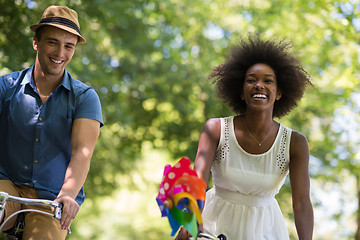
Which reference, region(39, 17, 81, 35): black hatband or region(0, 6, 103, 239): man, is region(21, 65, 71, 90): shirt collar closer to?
region(0, 6, 103, 239): man

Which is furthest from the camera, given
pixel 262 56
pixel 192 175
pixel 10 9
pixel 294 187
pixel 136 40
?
pixel 136 40

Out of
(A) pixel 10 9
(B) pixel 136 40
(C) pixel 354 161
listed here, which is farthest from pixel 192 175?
(B) pixel 136 40

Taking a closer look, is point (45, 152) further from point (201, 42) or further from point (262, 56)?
point (201, 42)

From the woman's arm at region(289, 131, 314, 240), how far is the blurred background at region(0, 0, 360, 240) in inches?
237

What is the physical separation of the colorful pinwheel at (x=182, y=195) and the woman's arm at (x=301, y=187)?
4.69 ft

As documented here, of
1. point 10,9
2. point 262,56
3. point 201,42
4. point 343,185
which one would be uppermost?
point 201,42

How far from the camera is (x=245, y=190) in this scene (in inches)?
152

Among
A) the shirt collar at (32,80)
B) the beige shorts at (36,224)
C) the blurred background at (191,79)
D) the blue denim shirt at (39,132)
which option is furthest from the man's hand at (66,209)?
the blurred background at (191,79)

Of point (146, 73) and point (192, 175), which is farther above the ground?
point (146, 73)

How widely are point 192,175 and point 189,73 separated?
10296 mm

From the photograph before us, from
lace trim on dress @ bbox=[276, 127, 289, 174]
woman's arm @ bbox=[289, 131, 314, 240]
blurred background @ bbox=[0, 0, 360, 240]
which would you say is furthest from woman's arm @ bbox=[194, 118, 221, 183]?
blurred background @ bbox=[0, 0, 360, 240]

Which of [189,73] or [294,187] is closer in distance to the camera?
[294,187]

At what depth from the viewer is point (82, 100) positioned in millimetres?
3488

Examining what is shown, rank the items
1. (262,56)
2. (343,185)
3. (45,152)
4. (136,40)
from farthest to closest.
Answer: (343,185)
(136,40)
(262,56)
(45,152)
